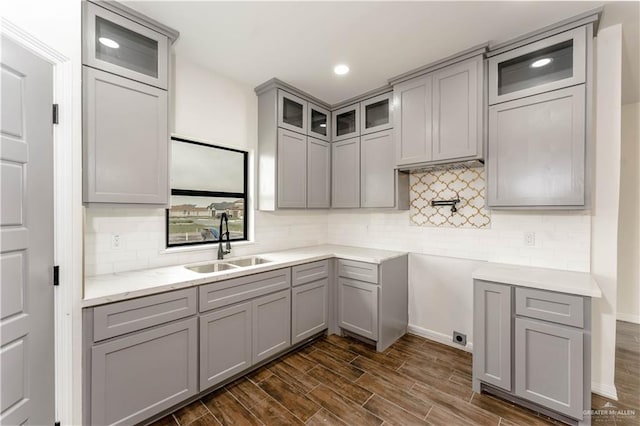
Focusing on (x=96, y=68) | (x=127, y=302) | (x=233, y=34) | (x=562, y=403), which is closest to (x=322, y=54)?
(x=233, y=34)

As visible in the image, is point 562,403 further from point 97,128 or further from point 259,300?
point 97,128

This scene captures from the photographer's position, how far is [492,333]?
207 cm

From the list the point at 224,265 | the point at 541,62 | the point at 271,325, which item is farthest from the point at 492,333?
the point at 224,265

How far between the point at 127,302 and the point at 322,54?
95.1 inches

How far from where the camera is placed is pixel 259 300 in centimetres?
237

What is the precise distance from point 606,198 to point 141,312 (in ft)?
11.2

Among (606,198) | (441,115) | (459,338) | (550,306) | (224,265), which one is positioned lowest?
(459,338)

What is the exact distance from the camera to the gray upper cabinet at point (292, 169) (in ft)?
9.86

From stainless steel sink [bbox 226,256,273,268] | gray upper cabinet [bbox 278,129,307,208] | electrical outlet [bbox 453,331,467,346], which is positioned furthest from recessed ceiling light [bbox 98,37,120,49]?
electrical outlet [bbox 453,331,467,346]

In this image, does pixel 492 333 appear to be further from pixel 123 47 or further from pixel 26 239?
pixel 123 47

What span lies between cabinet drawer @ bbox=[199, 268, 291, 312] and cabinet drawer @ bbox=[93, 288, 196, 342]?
0.34 feet

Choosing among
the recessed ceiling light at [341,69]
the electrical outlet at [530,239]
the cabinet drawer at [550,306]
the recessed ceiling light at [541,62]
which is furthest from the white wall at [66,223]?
the electrical outlet at [530,239]

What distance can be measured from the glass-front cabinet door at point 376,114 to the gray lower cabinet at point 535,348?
6.35 ft

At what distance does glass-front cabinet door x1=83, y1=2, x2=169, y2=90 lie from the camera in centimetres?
175
